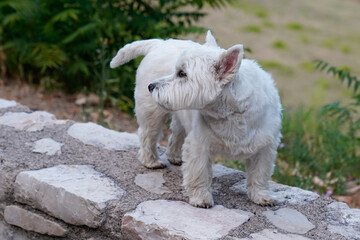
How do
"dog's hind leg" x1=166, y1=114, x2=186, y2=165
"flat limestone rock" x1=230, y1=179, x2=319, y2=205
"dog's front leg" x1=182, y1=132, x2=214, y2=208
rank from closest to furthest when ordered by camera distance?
"dog's front leg" x1=182, y1=132, x2=214, y2=208, "flat limestone rock" x1=230, y1=179, x2=319, y2=205, "dog's hind leg" x1=166, y1=114, x2=186, y2=165

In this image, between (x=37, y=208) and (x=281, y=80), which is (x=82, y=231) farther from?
(x=281, y=80)

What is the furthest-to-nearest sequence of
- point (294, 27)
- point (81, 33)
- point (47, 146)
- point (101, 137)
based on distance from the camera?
point (294, 27), point (81, 33), point (101, 137), point (47, 146)

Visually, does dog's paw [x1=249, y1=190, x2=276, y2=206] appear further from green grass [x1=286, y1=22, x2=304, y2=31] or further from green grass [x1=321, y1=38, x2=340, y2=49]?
green grass [x1=286, y1=22, x2=304, y2=31]

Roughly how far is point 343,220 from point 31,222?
2.22 meters

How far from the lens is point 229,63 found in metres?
3.14

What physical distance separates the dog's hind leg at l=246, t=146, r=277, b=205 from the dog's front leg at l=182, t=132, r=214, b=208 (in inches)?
12.1

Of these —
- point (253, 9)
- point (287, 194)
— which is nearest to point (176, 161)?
point (287, 194)

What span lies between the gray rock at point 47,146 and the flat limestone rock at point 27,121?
0.29 m

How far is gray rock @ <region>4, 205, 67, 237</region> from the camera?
3836 millimetres

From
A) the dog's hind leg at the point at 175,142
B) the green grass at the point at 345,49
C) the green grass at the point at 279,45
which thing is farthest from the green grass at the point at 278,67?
the dog's hind leg at the point at 175,142

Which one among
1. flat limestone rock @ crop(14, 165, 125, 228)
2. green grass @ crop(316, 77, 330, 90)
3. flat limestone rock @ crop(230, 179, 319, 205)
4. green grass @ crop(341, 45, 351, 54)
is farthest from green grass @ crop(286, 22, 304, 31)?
flat limestone rock @ crop(14, 165, 125, 228)

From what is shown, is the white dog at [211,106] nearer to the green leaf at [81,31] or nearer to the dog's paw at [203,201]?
the dog's paw at [203,201]

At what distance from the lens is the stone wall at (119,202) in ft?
11.1

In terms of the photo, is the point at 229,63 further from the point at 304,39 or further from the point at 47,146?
the point at 304,39
